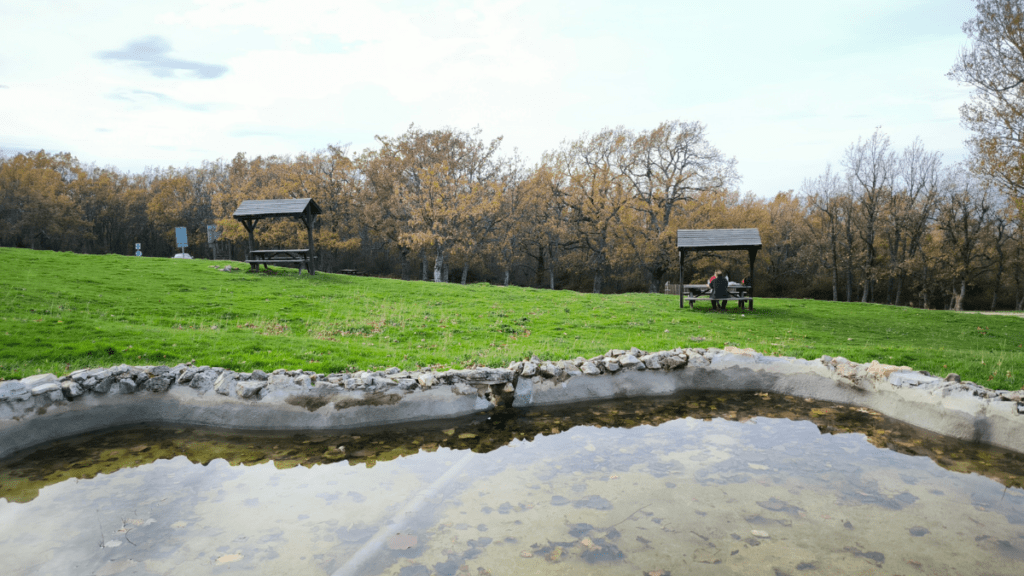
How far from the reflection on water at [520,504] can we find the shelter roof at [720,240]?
43.6 ft

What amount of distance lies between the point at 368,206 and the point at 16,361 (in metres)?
36.0

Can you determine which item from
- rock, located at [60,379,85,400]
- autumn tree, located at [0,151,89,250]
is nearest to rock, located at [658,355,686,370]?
rock, located at [60,379,85,400]

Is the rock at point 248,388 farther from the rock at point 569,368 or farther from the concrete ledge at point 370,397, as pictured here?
the rock at point 569,368

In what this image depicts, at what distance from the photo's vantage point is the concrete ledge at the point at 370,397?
22.5 feet

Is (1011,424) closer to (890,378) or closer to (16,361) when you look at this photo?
(890,378)

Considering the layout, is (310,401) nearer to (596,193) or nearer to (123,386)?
(123,386)

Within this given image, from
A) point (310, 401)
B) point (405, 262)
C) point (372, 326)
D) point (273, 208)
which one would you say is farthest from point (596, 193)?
point (310, 401)

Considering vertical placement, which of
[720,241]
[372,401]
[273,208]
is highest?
[273,208]

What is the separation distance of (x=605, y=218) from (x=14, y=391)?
35.6 meters

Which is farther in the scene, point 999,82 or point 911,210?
point 911,210

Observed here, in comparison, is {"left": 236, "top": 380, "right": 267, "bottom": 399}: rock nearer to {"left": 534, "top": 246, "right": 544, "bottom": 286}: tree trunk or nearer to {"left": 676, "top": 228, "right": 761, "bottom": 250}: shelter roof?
{"left": 676, "top": 228, "right": 761, "bottom": 250}: shelter roof

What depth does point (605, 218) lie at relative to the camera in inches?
1522

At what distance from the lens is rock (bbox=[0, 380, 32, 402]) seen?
6.55 meters

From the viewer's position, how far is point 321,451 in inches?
259
